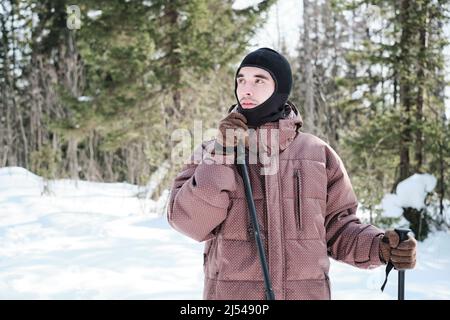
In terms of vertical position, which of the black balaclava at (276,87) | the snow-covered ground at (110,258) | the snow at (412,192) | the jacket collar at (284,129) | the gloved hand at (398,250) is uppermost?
the black balaclava at (276,87)

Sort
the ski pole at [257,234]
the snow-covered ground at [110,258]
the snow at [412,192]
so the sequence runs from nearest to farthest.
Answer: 1. the ski pole at [257,234]
2. the snow-covered ground at [110,258]
3. the snow at [412,192]

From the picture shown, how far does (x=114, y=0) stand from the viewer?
353 inches

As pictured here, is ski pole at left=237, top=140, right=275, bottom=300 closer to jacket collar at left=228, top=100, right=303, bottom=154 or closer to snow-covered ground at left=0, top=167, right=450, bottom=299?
jacket collar at left=228, top=100, right=303, bottom=154

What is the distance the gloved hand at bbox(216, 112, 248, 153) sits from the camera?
5.75 feet

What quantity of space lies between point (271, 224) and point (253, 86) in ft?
1.68

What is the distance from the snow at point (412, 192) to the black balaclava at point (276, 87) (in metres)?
5.63

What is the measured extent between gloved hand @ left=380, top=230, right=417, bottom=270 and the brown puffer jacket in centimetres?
4

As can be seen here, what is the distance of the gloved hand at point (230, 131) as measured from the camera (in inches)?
69.0

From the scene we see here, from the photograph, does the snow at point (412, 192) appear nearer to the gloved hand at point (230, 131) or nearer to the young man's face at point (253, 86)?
the young man's face at point (253, 86)

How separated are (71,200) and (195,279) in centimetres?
455

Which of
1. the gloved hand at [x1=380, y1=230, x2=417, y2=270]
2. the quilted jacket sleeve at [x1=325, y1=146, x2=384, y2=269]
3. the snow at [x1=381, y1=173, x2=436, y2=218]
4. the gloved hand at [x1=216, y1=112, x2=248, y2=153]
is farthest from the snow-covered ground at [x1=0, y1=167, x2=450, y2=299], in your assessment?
the gloved hand at [x1=216, y1=112, x2=248, y2=153]

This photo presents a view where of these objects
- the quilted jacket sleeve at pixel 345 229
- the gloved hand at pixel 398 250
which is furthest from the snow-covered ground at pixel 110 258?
the gloved hand at pixel 398 250

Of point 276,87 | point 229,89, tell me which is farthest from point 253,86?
point 229,89
